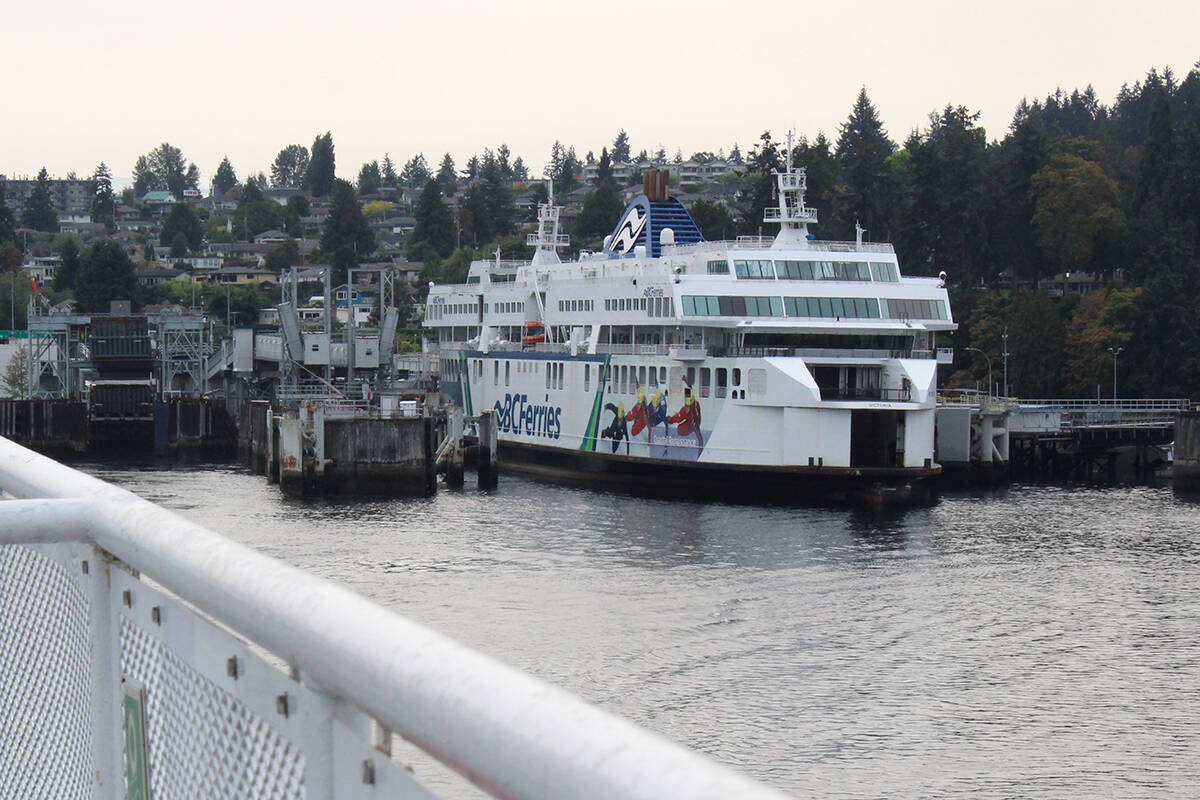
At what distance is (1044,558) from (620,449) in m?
16.0

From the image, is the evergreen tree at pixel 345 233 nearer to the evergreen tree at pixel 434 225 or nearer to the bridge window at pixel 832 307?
the evergreen tree at pixel 434 225

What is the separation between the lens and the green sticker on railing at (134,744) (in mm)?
3262

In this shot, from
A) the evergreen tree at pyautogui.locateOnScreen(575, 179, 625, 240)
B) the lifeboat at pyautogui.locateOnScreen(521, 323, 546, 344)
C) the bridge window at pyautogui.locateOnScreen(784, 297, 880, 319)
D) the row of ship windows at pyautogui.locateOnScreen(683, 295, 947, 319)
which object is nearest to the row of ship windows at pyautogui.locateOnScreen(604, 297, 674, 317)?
the row of ship windows at pyautogui.locateOnScreen(683, 295, 947, 319)

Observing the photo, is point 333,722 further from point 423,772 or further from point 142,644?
point 423,772

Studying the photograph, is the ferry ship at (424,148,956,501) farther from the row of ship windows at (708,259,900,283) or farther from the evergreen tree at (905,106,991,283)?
the evergreen tree at (905,106,991,283)

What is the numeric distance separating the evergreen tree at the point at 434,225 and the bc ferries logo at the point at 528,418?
89.6 meters

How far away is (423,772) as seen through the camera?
49.1 feet

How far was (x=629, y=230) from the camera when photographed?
161 ft

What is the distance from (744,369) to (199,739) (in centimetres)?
3547

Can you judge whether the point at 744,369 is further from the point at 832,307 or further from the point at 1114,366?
the point at 1114,366

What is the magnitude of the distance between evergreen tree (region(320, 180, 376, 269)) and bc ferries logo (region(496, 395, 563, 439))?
89.5 metres

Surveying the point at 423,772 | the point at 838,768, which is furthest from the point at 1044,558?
the point at 423,772

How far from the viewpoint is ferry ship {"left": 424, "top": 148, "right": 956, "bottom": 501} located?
3747 centimetres

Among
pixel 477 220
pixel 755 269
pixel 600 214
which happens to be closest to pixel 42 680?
pixel 755 269
